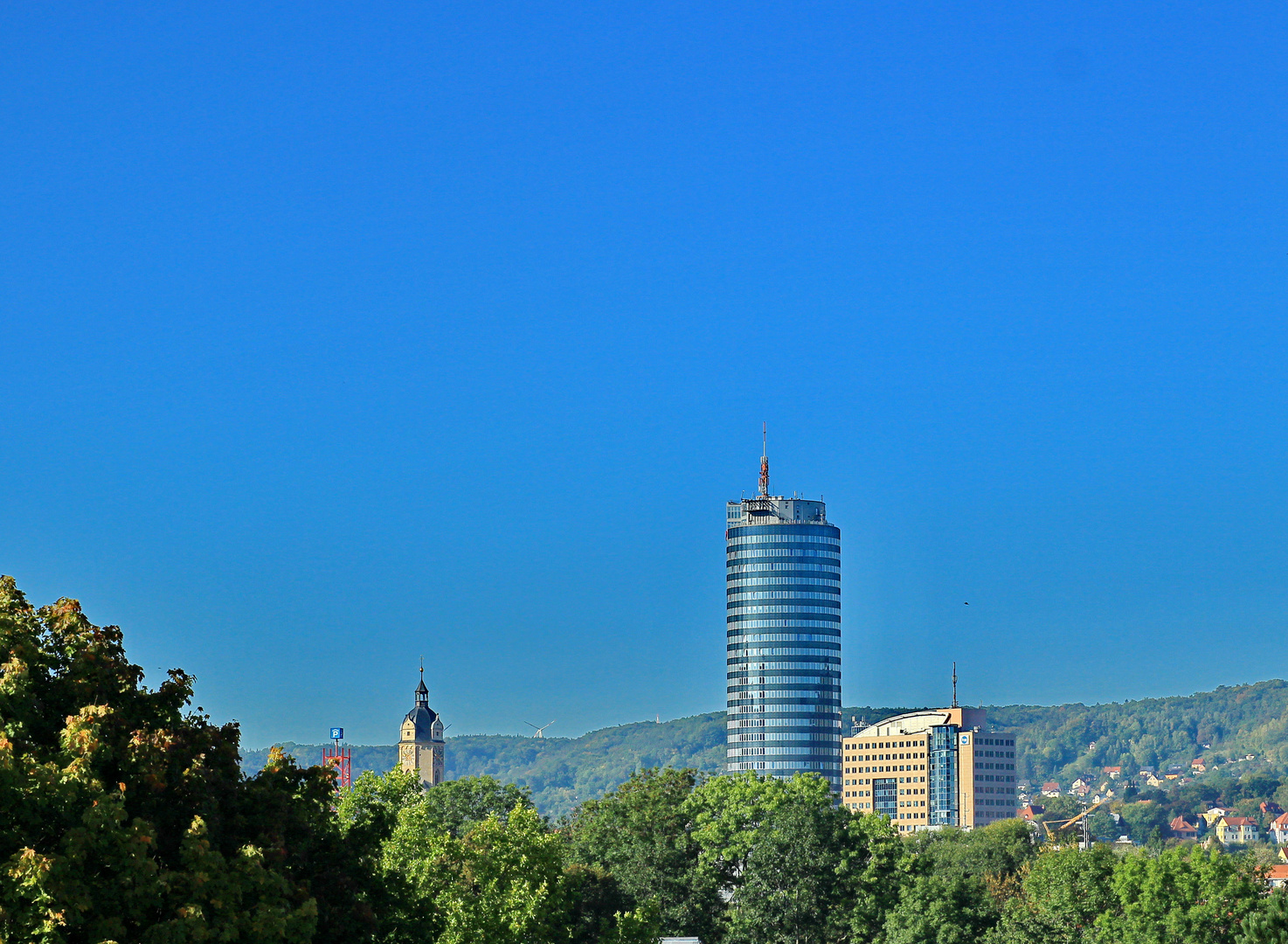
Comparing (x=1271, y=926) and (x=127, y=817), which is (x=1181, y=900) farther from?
(x=127, y=817)

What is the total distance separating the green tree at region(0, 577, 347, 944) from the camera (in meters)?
26.1

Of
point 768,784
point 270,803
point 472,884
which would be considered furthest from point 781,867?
point 270,803

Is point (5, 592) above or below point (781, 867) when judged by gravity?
above

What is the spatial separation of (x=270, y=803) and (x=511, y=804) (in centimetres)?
7340

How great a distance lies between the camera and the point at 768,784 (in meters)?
84.3

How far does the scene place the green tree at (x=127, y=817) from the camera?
26109mm

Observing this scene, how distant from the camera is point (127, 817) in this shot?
26984 millimetres

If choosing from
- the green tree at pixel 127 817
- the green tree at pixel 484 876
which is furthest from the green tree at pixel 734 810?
the green tree at pixel 127 817

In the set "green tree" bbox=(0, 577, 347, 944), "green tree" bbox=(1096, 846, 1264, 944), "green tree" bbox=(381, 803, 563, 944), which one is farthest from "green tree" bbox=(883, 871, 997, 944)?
"green tree" bbox=(0, 577, 347, 944)

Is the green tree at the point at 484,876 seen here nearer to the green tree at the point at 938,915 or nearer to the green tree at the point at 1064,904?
the green tree at the point at 938,915

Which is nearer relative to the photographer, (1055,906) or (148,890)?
(148,890)

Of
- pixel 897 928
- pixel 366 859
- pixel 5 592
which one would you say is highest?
pixel 5 592

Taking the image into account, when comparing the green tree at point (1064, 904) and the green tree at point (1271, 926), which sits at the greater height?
the green tree at point (1271, 926)

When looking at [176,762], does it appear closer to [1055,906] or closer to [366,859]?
[366,859]
